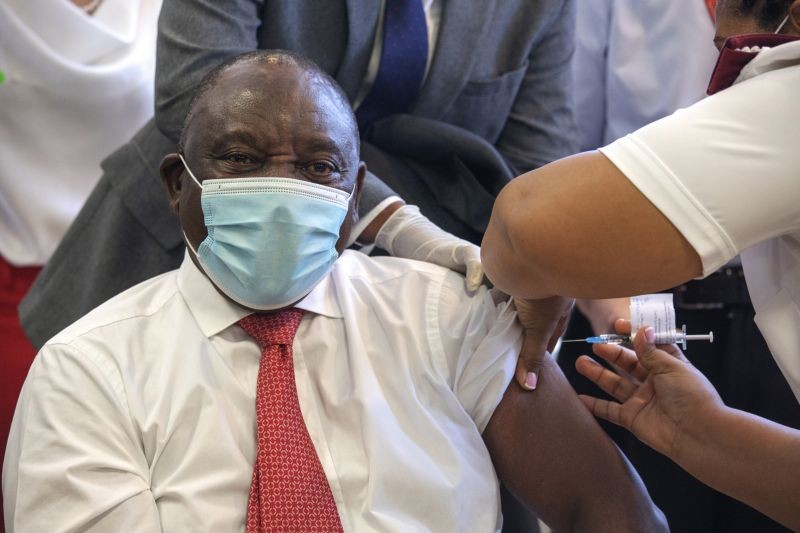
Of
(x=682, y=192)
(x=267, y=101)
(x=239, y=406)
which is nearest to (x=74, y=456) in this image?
(x=239, y=406)

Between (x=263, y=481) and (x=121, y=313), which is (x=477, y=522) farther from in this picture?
(x=121, y=313)

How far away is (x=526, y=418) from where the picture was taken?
5.79ft

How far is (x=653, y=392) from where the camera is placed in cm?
182

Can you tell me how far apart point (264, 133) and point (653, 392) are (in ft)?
2.94

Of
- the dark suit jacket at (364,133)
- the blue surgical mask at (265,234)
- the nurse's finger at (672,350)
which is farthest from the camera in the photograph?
the dark suit jacket at (364,133)

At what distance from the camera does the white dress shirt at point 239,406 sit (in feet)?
4.90

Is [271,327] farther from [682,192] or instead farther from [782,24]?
[782,24]

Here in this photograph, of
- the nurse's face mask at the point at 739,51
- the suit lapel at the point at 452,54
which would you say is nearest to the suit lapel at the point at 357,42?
the suit lapel at the point at 452,54

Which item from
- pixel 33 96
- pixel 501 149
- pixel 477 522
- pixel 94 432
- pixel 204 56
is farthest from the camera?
pixel 33 96

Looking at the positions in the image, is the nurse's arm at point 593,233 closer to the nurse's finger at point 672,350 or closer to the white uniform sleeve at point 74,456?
the nurse's finger at point 672,350

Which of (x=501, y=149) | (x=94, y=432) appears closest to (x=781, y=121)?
(x=94, y=432)

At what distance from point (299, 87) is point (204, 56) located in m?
0.40

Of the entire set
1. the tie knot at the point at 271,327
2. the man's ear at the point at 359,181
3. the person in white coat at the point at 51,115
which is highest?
the man's ear at the point at 359,181

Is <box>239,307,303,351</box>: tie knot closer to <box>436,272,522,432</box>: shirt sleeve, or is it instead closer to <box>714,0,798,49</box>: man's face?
<box>436,272,522,432</box>: shirt sleeve
